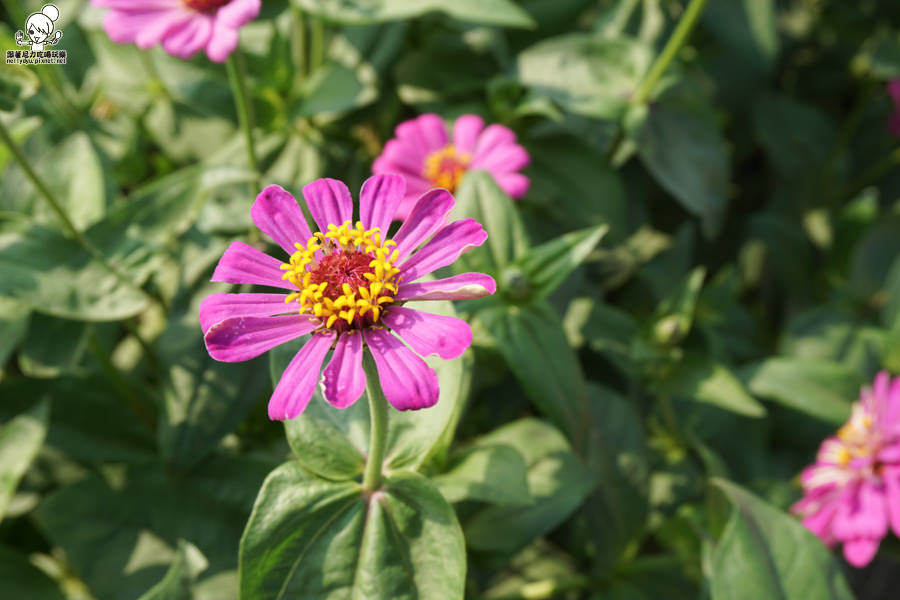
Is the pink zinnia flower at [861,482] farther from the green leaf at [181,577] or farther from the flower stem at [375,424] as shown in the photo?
the green leaf at [181,577]

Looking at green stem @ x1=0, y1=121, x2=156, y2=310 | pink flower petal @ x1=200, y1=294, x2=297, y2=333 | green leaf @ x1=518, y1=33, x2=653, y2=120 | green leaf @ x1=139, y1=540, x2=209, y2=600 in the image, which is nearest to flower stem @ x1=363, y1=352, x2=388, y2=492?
pink flower petal @ x1=200, y1=294, x2=297, y2=333

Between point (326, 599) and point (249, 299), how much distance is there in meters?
0.35

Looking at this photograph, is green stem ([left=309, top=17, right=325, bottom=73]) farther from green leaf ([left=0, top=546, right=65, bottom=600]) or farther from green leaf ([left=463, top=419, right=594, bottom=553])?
green leaf ([left=0, top=546, right=65, bottom=600])

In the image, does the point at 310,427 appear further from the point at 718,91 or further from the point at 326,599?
the point at 718,91

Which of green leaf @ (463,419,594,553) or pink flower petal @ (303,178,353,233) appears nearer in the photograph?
pink flower petal @ (303,178,353,233)

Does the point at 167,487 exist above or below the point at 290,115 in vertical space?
below

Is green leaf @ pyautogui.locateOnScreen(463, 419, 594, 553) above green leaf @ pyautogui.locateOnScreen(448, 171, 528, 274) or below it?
below

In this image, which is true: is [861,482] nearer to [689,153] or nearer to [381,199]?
[689,153]

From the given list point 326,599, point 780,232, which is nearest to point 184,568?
point 326,599

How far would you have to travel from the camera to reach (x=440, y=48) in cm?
166

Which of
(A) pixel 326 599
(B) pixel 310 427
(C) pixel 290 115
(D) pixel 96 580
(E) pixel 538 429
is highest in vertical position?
(C) pixel 290 115

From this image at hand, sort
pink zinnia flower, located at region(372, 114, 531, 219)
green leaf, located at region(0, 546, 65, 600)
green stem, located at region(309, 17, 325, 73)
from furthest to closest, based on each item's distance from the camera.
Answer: green stem, located at region(309, 17, 325, 73) < pink zinnia flower, located at region(372, 114, 531, 219) < green leaf, located at region(0, 546, 65, 600)

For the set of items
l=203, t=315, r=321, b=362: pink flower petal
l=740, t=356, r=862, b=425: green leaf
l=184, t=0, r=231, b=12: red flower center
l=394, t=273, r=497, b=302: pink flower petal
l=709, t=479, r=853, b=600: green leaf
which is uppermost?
l=184, t=0, r=231, b=12: red flower center

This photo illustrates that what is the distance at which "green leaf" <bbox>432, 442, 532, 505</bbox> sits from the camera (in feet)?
3.38
